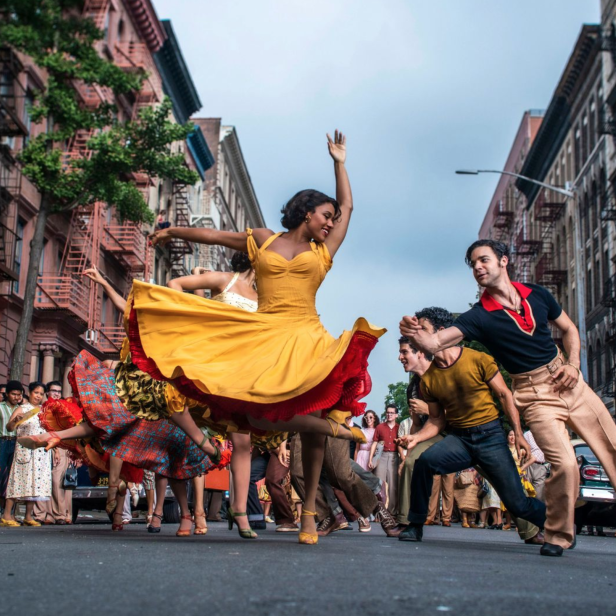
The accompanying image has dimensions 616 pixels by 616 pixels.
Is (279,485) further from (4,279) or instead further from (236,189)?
(236,189)

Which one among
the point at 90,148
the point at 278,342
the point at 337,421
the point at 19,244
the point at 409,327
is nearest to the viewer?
the point at 409,327

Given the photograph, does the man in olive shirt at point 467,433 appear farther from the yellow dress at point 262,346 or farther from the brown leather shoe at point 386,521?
the brown leather shoe at point 386,521

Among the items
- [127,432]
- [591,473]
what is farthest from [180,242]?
[127,432]

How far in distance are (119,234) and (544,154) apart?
28019 mm

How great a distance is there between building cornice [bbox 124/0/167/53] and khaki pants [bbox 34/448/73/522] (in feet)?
99.6

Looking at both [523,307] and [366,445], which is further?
[366,445]

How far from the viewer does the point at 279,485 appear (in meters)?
11.9

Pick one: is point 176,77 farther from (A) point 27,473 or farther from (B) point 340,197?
(B) point 340,197

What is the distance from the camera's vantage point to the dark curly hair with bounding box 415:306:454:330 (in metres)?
9.01

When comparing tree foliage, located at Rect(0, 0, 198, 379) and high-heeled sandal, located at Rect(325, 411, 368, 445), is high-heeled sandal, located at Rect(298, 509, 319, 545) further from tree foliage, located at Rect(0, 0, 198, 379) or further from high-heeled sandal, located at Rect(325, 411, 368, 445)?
tree foliage, located at Rect(0, 0, 198, 379)

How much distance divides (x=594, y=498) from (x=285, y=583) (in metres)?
12.6

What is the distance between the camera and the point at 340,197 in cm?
743

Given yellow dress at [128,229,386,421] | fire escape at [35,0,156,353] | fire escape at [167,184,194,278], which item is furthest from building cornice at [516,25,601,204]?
yellow dress at [128,229,386,421]

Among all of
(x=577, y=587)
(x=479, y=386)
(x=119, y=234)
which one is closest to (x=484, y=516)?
(x=479, y=386)
